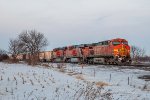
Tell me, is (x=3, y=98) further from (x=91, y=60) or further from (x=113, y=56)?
(x=91, y=60)

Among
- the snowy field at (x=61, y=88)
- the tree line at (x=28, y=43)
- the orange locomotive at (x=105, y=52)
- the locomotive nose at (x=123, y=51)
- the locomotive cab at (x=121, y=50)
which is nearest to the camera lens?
the snowy field at (x=61, y=88)

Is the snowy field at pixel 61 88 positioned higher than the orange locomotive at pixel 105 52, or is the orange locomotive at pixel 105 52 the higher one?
the orange locomotive at pixel 105 52

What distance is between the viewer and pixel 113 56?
144 ft

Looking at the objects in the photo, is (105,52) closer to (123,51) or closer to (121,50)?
(121,50)

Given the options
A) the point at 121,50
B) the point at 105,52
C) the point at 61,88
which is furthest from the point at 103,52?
the point at 61,88

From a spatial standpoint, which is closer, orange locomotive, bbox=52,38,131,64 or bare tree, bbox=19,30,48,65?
orange locomotive, bbox=52,38,131,64

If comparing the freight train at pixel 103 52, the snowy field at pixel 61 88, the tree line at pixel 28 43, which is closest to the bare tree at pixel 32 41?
the tree line at pixel 28 43

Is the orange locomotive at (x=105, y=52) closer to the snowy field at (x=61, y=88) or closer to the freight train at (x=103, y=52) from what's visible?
the freight train at (x=103, y=52)

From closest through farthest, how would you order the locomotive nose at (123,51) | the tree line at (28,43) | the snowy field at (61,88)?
the snowy field at (61,88), the locomotive nose at (123,51), the tree line at (28,43)

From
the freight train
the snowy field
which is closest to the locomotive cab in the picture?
the freight train

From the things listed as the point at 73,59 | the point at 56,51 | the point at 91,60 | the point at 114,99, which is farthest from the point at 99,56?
the point at 114,99

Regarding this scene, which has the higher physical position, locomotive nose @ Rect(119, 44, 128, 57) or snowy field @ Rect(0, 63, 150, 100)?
locomotive nose @ Rect(119, 44, 128, 57)

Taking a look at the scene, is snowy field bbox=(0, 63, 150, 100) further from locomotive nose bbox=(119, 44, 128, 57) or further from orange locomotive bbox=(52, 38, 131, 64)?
locomotive nose bbox=(119, 44, 128, 57)

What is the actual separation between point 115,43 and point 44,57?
4301 centimetres
